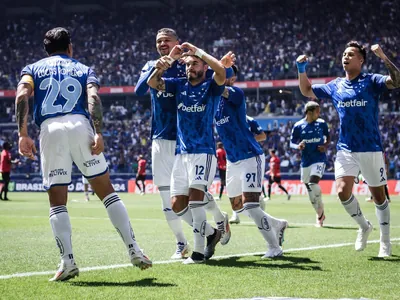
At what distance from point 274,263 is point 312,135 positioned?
734cm

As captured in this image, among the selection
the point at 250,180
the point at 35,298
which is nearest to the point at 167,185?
the point at 250,180

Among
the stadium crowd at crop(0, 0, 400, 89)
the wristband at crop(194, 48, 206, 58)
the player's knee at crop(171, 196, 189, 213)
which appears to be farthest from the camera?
the stadium crowd at crop(0, 0, 400, 89)

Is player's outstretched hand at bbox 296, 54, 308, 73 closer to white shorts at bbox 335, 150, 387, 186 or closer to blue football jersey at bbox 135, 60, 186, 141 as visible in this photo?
white shorts at bbox 335, 150, 387, 186

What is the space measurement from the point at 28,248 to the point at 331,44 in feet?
133

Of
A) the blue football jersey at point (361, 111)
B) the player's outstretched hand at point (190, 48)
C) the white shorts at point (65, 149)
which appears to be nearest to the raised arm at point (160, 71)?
the player's outstretched hand at point (190, 48)

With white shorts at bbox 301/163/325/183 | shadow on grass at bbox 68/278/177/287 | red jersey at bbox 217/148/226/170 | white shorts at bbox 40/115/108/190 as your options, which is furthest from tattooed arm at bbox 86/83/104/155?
Answer: red jersey at bbox 217/148/226/170

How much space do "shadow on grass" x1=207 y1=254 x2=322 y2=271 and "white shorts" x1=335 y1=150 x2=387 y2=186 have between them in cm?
133

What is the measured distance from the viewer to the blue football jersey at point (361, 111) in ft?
28.5

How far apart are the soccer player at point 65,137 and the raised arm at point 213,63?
150 centimetres

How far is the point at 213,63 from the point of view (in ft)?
25.8

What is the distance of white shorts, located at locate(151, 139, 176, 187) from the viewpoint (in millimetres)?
8992

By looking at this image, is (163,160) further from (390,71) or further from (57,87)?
(390,71)

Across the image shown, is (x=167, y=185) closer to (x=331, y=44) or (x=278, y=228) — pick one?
(x=278, y=228)

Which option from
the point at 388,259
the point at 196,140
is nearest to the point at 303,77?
the point at 196,140
